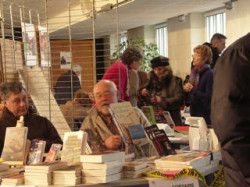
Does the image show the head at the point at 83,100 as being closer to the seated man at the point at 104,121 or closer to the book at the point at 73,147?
the seated man at the point at 104,121

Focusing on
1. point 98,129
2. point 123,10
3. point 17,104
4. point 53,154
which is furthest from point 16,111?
point 123,10

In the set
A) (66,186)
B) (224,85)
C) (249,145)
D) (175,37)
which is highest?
(175,37)

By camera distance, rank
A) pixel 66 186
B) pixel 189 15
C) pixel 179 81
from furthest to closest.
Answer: pixel 189 15, pixel 179 81, pixel 66 186

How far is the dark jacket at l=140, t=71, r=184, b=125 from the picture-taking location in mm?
5676

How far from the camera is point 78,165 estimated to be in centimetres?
276

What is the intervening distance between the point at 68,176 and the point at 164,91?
10.8 feet

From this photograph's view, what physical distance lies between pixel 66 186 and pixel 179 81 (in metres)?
3.35

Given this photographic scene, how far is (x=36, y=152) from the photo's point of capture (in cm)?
310

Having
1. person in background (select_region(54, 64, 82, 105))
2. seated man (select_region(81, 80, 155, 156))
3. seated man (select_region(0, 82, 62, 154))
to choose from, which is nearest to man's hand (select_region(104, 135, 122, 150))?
seated man (select_region(81, 80, 155, 156))

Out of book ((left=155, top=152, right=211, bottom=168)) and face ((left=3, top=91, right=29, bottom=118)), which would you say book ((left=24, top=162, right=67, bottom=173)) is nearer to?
book ((left=155, top=152, right=211, bottom=168))

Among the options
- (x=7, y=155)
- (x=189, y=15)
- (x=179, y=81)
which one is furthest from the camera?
(x=189, y=15)

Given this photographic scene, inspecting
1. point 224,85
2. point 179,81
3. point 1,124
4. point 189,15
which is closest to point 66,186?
point 224,85

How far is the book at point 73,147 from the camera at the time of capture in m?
2.94

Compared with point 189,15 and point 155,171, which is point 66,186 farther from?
point 189,15
